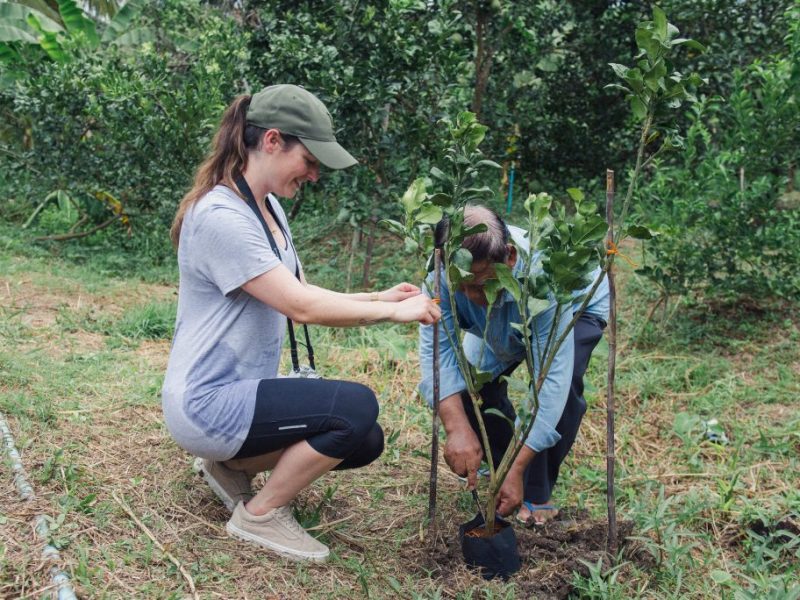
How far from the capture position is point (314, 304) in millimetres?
2361

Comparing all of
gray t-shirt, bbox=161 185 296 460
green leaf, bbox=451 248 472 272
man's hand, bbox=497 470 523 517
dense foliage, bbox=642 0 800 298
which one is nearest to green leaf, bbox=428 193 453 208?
green leaf, bbox=451 248 472 272

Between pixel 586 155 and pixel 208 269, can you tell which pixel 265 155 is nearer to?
pixel 208 269

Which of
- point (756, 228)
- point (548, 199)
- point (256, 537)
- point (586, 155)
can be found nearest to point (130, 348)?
point (256, 537)

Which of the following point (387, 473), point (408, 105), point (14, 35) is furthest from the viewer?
point (14, 35)

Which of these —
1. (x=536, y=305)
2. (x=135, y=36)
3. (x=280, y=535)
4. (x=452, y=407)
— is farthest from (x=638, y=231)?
(x=135, y=36)

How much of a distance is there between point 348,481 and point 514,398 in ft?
4.30

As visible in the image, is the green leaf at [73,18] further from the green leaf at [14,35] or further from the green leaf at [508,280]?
the green leaf at [508,280]

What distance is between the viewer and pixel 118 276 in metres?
7.01

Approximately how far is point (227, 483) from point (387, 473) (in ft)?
2.86

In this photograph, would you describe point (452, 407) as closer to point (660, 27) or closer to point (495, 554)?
point (495, 554)

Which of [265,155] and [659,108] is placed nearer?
[659,108]

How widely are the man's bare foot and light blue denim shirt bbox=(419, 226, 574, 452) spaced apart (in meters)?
0.39

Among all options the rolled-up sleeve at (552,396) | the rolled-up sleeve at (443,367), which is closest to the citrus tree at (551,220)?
the rolled-up sleeve at (552,396)

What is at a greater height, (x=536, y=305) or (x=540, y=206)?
(x=540, y=206)
